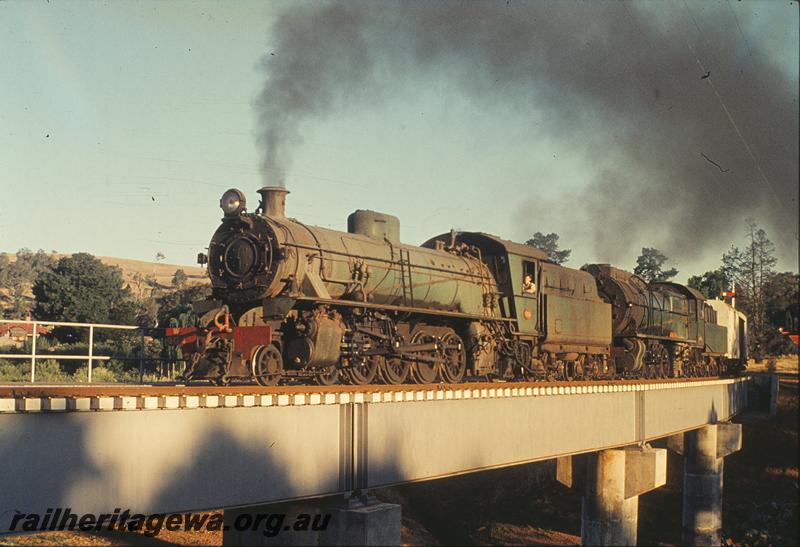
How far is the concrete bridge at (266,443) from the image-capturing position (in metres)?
9.55

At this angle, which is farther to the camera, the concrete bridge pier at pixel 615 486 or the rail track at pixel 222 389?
the concrete bridge pier at pixel 615 486

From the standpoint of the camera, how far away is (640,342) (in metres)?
29.2

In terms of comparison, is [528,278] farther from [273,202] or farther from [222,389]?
[222,389]

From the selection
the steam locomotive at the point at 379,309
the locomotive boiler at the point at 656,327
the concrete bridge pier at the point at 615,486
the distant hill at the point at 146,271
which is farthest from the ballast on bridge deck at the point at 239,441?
the distant hill at the point at 146,271

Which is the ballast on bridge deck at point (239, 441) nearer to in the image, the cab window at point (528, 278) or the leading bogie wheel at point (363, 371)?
the leading bogie wheel at point (363, 371)

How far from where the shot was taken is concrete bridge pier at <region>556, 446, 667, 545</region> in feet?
78.6

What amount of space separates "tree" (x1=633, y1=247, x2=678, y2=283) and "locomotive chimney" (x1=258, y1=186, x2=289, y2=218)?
8092 cm

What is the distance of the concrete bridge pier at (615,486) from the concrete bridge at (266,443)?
10.9ft

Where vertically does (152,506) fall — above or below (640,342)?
below

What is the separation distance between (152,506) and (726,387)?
30165 millimetres

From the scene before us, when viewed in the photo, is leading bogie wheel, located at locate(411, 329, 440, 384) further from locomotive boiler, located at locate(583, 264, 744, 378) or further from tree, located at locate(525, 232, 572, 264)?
tree, located at locate(525, 232, 572, 264)

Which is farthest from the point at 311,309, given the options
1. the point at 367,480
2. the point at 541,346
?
the point at 541,346

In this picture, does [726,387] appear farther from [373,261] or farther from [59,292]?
[59,292]

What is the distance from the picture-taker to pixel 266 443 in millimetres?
11797
